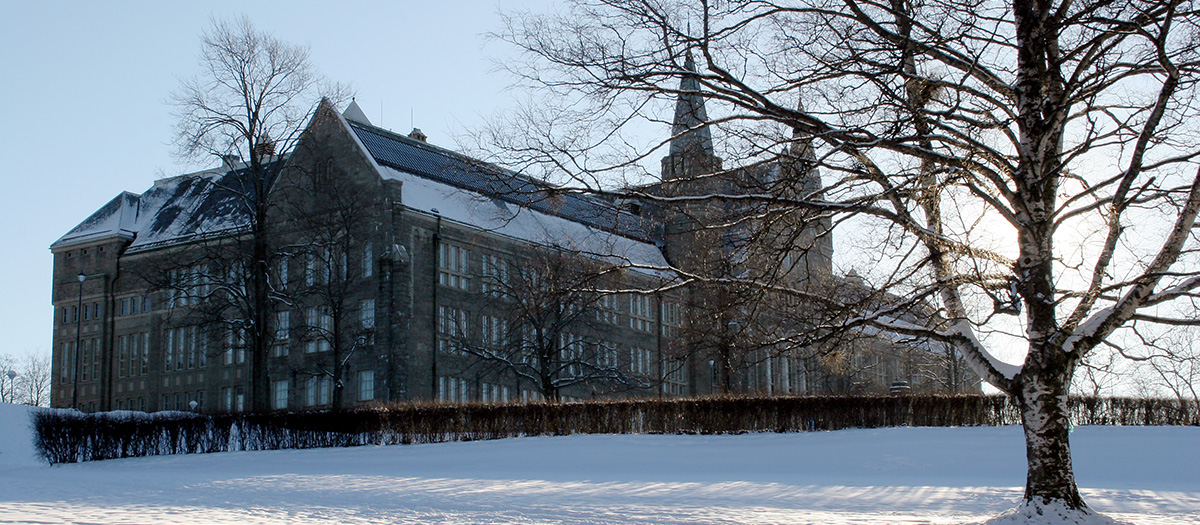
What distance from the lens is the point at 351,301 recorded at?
42656 millimetres

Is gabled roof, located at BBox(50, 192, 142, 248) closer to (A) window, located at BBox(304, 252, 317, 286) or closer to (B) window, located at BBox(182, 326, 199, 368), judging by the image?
(B) window, located at BBox(182, 326, 199, 368)

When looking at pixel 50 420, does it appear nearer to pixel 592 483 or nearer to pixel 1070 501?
pixel 592 483

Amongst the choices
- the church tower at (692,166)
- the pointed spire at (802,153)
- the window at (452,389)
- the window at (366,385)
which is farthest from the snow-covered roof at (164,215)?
the pointed spire at (802,153)

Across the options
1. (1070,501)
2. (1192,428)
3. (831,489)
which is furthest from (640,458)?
(1192,428)

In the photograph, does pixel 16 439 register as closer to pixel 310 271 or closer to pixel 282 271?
pixel 310 271

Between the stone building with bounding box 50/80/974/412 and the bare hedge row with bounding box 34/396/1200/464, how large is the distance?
7.81 metres

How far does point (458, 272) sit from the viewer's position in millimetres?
43750

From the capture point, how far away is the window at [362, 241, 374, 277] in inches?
1666

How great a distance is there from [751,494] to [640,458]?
6.77 m

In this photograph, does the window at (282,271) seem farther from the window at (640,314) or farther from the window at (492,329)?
the window at (640,314)

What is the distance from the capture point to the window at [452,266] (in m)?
43.2

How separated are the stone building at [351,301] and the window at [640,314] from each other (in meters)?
0.11

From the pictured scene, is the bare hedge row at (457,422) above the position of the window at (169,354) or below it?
below

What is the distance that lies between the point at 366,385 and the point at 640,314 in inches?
580
